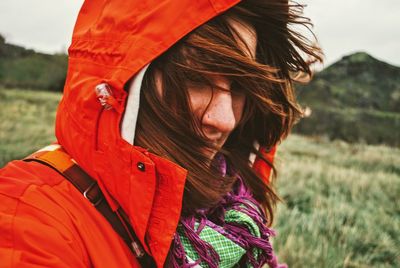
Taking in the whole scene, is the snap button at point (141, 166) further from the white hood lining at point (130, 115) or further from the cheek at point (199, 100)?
the cheek at point (199, 100)

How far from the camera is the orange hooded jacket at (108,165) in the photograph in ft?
3.64

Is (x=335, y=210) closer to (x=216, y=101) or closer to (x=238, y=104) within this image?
(x=238, y=104)

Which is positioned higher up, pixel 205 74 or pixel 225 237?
pixel 205 74

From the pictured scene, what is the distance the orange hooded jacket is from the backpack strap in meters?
0.02

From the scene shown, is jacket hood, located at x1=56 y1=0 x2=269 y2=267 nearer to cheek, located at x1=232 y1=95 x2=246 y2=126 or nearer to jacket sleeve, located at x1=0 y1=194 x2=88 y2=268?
→ jacket sleeve, located at x1=0 y1=194 x2=88 y2=268

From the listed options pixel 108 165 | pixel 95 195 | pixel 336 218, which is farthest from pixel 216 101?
pixel 336 218

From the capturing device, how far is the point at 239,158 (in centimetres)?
219

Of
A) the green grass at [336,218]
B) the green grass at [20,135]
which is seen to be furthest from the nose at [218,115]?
the green grass at [20,135]

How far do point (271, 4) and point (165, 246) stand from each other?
3.73ft

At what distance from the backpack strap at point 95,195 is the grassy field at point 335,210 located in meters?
1.78

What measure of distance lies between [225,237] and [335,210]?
3.34 metres

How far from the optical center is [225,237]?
60.6 inches

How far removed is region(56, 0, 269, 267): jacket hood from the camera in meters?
1.16

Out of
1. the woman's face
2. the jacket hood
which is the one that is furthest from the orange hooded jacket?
the woman's face
